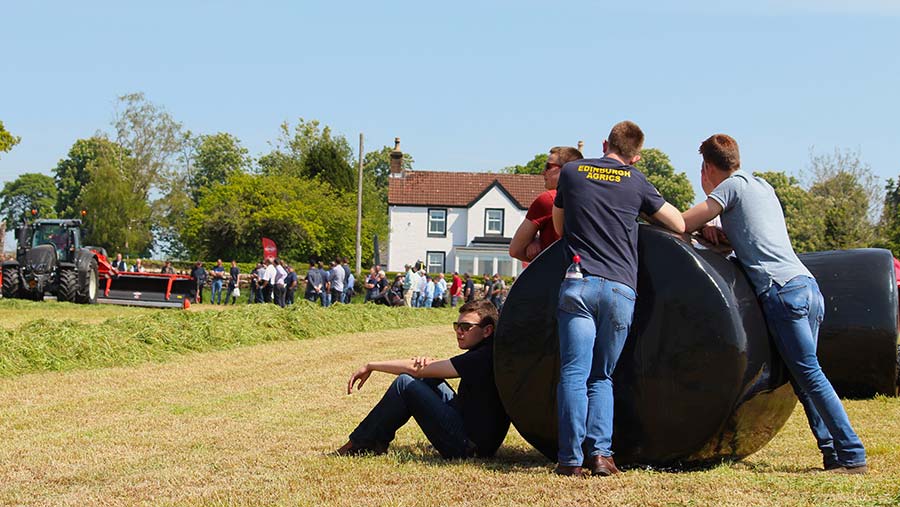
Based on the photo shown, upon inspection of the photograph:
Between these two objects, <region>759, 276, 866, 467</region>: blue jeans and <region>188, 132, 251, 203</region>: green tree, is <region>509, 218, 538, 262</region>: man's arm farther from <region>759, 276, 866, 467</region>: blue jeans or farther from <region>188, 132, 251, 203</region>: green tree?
<region>188, 132, 251, 203</region>: green tree

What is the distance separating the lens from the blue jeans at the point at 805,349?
6.05 meters

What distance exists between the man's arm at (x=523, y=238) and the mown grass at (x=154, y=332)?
8519mm

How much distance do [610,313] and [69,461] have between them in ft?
12.4

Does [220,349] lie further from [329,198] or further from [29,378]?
[329,198]

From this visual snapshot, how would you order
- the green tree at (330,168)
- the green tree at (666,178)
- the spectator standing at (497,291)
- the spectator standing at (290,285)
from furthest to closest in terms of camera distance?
the green tree at (666,178), the green tree at (330,168), the spectator standing at (497,291), the spectator standing at (290,285)

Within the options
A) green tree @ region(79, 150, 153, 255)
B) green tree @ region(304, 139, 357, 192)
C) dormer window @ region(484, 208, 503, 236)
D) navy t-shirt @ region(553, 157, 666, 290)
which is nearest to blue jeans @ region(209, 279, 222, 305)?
dormer window @ region(484, 208, 503, 236)

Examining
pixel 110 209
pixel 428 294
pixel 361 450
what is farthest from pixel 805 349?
pixel 110 209

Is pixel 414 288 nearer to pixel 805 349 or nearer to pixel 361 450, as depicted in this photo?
pixel 361 450

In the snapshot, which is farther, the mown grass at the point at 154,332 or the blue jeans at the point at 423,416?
the mown grass at the point at 154,332

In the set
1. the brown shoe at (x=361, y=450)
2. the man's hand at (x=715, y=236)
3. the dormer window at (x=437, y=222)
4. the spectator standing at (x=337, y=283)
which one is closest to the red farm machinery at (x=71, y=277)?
the spectator standing at (x=337, y=283)

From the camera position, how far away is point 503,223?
70625mm

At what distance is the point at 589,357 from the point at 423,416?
1309mm

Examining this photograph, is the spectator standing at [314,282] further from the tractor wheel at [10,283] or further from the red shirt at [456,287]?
the red shirt at [456,287]

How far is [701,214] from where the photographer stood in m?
6.26
